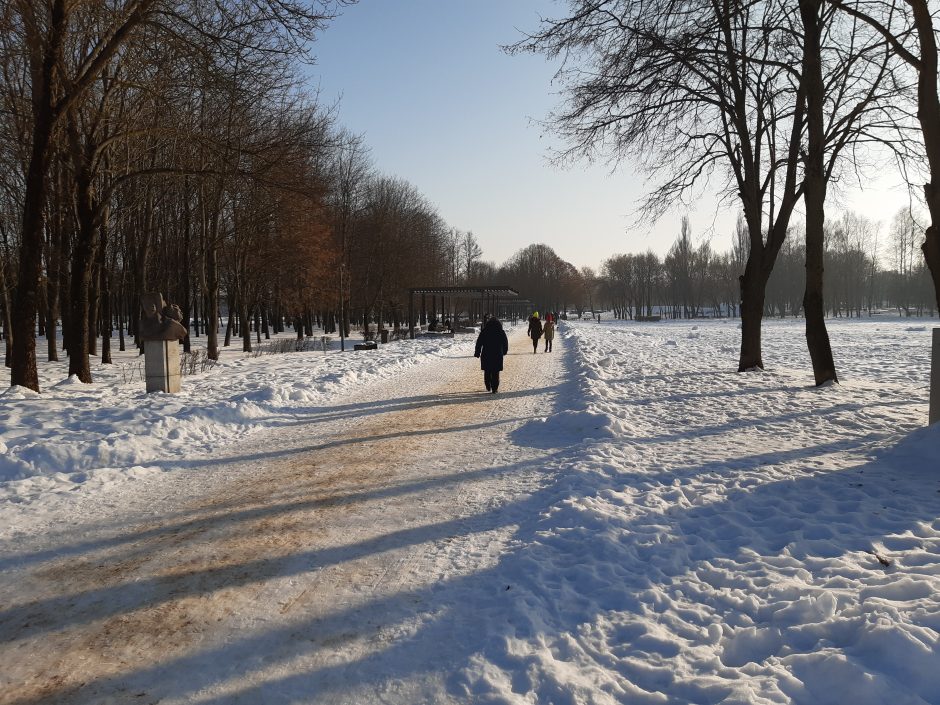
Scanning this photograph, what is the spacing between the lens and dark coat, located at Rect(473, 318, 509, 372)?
39.9ft

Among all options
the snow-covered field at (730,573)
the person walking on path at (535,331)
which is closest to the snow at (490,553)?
the snow-covered field at (730,573)

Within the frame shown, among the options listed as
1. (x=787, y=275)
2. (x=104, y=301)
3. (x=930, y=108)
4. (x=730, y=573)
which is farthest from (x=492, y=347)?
(x=787, y=275)

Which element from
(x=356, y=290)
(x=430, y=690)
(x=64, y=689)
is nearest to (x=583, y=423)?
(x=430, y=690)

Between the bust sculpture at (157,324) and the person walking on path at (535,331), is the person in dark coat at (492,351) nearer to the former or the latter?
the bust sculpture at (157,324)

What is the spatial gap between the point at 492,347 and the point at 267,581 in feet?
28.6

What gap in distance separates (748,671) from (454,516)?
2638 millimetres

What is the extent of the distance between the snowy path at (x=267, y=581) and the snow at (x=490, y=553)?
22mm

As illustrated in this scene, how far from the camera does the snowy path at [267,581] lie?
2.76 metres

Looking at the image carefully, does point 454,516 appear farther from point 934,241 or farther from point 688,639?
point 934,241

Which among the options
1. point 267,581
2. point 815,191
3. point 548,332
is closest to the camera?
point 267,581

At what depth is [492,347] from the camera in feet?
39.9

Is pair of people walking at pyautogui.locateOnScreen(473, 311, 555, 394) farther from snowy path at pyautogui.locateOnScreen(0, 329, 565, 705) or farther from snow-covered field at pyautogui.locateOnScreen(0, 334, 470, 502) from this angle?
snowy path at pyautogui.locateOnScreen(0, 329, 565, 705)

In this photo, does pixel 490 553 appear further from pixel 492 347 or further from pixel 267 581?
pixel 492 347

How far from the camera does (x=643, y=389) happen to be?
40.8 ft
